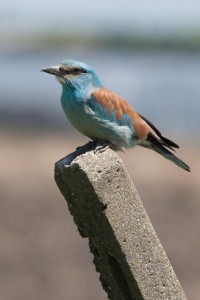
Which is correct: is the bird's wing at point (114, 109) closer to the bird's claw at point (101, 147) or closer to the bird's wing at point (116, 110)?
the bird's wing at point (116, 110)

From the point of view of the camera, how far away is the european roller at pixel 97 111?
6.80 metres

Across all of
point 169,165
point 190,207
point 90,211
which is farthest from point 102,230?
point 169,165

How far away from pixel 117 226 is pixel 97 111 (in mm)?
1762

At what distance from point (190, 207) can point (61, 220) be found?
1.86m

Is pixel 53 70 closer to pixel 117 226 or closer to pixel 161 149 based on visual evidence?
pixel 161 149

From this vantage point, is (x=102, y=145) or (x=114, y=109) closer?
(x=102, y=145)

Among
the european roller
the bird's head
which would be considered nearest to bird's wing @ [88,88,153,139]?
the european roller

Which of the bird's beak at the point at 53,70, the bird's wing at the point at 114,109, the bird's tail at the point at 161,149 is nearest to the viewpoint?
the bird's wing at the point at 114,109

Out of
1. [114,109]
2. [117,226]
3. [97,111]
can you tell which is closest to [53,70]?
[97,111]

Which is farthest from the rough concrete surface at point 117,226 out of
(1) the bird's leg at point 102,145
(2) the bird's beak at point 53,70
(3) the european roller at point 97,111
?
(2) the bird's beak at point 53,70

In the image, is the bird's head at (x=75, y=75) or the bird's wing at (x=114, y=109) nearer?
the bird's wing at (x=114, y=109)

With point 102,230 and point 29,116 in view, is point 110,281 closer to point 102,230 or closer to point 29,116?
point 102,230

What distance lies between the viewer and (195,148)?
2223cm

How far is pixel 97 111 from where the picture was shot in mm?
6891
